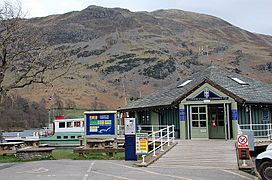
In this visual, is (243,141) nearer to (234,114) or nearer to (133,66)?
(234,114)

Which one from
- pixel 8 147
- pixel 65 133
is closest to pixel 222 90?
pixel 8 147

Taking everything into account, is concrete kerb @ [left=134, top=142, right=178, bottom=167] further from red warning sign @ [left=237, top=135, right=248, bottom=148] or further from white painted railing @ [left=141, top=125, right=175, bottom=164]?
red warning sign @ [left=237, top=135, right=248, bottom=148]

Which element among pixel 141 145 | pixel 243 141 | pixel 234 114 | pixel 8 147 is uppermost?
pixel 234 114

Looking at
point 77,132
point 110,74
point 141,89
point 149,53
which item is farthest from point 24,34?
point 149,53

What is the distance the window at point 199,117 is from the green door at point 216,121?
63 centimetres

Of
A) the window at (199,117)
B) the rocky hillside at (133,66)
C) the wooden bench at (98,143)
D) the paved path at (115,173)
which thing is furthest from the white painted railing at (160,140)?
the rocky hillside at (133,66)

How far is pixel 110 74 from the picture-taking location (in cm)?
13438

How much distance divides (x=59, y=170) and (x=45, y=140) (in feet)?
83.8

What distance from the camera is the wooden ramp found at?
48.4 feet

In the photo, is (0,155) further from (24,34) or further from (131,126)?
(131,126)

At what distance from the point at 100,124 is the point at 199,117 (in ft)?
22.4

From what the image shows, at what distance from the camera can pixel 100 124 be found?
20984 mm

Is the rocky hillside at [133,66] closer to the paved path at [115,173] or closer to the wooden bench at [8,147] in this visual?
the wooden bench at [8,147]

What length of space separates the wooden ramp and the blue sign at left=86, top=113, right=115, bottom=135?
372 cm
